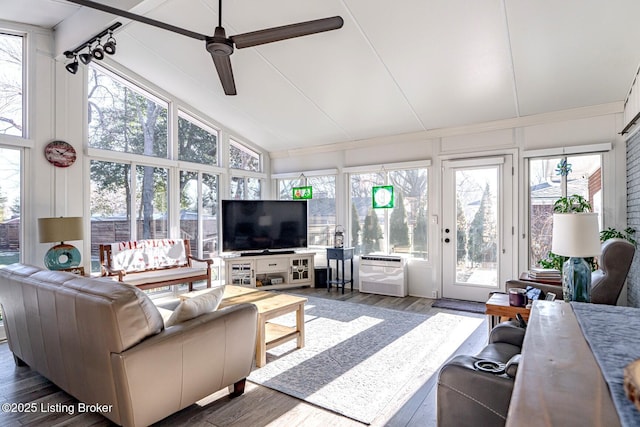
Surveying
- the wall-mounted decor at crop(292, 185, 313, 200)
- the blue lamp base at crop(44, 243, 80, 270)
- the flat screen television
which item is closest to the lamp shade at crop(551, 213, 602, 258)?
the flat screen television

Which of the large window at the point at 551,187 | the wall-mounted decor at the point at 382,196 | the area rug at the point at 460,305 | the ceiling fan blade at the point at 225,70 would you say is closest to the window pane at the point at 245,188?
the wall-mounted decor at the point at 382,196

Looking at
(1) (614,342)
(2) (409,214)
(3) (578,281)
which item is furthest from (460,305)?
(1) (614,342)

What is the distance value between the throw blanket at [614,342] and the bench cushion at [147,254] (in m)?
4.59

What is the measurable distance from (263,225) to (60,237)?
275 centimetres

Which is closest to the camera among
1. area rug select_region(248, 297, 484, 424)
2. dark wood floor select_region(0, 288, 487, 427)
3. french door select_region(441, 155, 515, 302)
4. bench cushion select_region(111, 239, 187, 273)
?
dark wood floor select_region(0, 288, 487, 427)

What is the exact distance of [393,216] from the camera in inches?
215

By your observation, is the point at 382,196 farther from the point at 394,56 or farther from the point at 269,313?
the point at 269,313

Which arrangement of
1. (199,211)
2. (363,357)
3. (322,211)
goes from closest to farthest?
(363,357), (199,211), (322,211)

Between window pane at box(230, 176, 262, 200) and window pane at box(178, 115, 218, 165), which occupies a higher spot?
window pane at box(178, 115, 218, 165)

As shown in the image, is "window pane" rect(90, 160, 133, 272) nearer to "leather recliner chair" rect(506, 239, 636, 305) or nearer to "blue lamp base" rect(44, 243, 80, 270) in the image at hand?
"blue lamp base" rect(44, 243, 80, 270)

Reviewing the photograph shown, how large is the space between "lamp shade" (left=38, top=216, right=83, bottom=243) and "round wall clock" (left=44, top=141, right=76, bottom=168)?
31.1 inches

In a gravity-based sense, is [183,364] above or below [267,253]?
below

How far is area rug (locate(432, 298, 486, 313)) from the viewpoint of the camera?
4.37 m

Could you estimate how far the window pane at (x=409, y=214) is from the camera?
5203 millimetres
